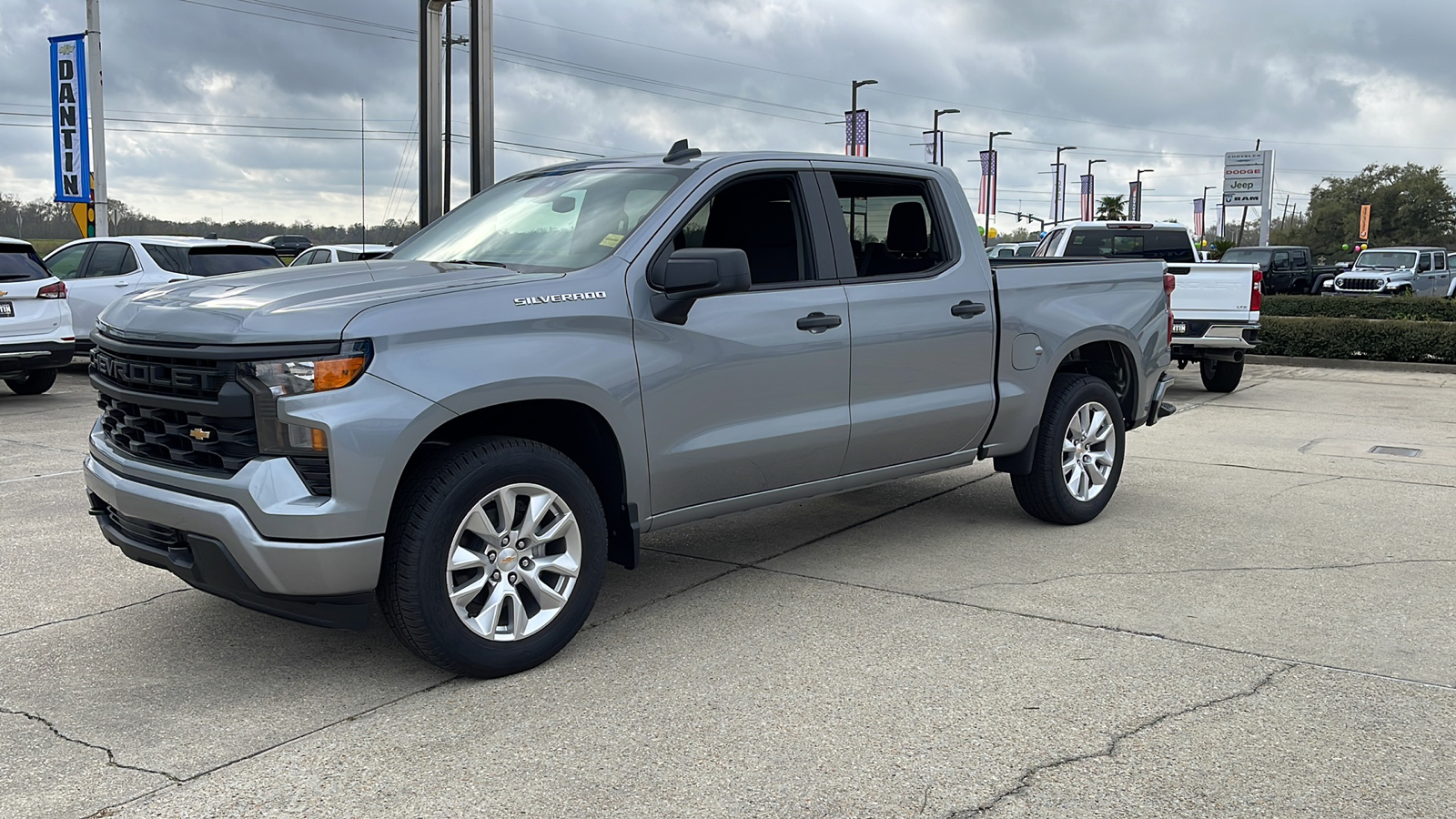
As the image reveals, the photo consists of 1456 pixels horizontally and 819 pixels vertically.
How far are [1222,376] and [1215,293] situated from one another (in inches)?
46.8

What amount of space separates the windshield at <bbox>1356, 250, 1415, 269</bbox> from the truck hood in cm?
3712

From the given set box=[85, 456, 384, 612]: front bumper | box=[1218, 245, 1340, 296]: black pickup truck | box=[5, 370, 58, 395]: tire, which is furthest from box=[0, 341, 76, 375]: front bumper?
box=[1218, 245, 1340, 296]: black pickup truck

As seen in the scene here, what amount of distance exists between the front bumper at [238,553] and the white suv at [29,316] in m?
8.92

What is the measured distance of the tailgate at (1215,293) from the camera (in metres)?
13.4

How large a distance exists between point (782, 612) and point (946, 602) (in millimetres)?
716

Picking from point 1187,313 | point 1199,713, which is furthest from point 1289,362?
point 1199,713

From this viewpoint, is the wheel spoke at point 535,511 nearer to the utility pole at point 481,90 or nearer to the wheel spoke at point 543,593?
the wheel spoke at point 543,593

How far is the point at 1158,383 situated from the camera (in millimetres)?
7258

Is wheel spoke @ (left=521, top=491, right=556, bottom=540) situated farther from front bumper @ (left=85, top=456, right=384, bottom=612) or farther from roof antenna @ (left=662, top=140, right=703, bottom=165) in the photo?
roof antenna @ (left=662, top=140, right=703, bottom=165)

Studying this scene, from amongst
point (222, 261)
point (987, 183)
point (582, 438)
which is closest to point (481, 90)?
point (222, 261)

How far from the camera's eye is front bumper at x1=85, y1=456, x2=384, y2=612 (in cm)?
383

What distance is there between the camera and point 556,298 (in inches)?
171

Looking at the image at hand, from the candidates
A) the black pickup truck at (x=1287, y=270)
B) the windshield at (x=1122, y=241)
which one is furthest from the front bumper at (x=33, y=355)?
the black pickup truck at (x=1287, y=270)

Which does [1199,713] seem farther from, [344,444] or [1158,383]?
[1158,383]
